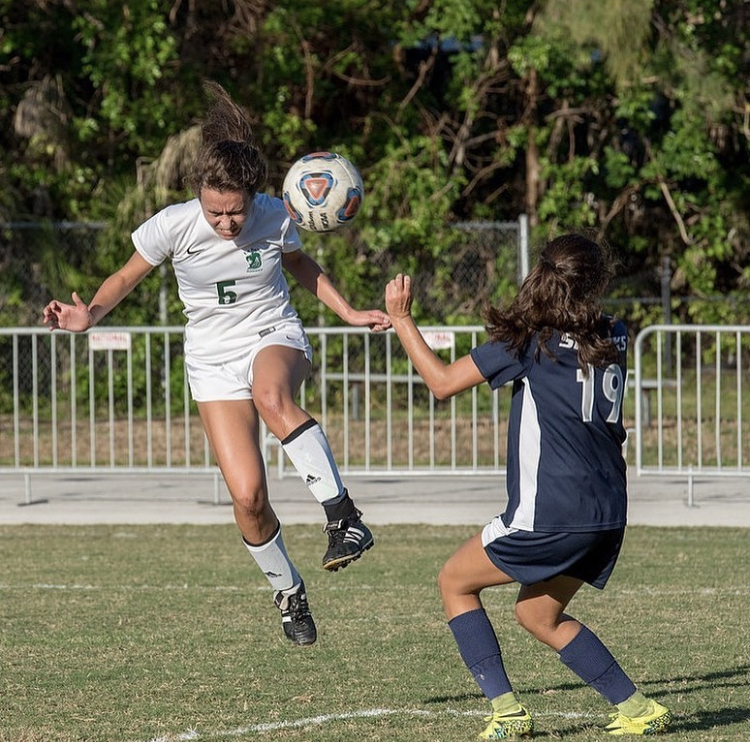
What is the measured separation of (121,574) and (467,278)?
969 cm

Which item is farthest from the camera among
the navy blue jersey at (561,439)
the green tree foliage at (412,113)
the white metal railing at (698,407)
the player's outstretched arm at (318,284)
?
the green tree foliage at (412,113)

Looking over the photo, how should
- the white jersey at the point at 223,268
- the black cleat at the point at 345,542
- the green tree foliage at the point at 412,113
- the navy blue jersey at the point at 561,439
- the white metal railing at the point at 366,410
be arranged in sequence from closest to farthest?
the navy blue jersey at the point at 561,439, the black cleat at the point at 345,542, the white jersey at the point at 223,268, the white metal railing at the point at 366,410, the green tree foliage at the point at 412,113

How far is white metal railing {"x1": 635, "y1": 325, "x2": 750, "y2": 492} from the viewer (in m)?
11.8

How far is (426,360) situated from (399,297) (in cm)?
25

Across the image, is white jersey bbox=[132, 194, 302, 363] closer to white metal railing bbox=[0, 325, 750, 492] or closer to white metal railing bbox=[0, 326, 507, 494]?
white metal railing bbox=[0, 325, 750, 492]

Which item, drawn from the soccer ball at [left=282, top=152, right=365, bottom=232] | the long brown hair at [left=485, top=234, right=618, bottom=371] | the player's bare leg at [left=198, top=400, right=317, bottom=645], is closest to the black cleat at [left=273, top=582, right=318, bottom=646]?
the player's bare leg at [left=198, top=400, right=317, bottom=645]

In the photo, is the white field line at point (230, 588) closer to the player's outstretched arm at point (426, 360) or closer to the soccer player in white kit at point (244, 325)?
the soccer player in white kit at point (244, 325)

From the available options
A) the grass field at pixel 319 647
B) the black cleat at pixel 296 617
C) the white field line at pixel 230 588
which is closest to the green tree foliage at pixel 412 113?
the grass field at pixel 319 647

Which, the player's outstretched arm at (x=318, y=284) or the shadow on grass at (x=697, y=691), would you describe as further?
the player's outstretched arm at (x=318, y=284)

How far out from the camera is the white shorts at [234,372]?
249 inches

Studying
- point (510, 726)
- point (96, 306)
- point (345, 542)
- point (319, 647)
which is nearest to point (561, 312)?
point (510, 726)

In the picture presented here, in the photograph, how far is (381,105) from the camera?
20.9 metres

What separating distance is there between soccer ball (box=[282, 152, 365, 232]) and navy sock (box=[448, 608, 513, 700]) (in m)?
2.08

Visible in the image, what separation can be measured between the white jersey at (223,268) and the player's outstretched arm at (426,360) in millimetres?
1273
